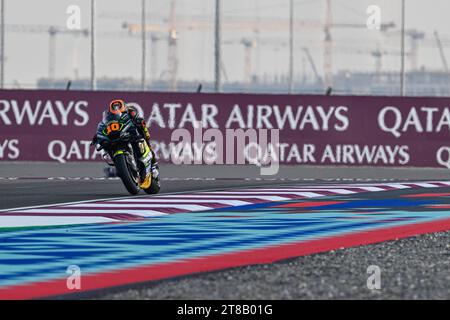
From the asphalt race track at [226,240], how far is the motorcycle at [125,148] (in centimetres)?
37

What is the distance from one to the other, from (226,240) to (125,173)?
5753 mm

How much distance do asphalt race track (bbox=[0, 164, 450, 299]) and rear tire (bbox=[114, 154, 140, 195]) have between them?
201mm

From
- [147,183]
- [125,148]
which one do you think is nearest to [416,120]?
[147,183]

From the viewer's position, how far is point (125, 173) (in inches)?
787

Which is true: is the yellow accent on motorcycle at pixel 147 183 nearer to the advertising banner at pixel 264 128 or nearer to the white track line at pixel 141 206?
the white track line at pixel 141 206

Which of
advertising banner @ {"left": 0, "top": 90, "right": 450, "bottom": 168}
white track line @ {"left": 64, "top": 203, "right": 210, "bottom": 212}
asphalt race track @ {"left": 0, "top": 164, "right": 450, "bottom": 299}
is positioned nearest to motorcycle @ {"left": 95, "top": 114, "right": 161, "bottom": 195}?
asphalt race track @ {"left": 0, "top": 164, "right": 450, "bottom": 299}

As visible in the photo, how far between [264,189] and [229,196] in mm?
1781

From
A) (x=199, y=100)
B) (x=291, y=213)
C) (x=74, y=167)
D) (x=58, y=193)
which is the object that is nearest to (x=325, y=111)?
(x=199, y=100)

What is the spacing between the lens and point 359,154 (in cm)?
2997

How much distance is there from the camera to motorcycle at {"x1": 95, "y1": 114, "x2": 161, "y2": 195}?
64.8 feet

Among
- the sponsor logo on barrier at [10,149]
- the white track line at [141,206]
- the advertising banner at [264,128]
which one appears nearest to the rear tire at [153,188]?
the white track line at [141,206]

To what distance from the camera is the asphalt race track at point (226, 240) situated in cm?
1091
